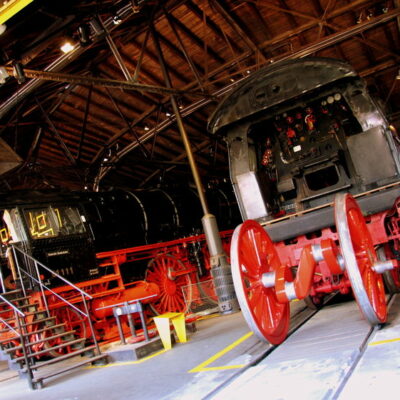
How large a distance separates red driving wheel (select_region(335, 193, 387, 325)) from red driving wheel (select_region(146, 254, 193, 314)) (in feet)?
23.2

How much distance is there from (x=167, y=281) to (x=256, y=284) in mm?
7253

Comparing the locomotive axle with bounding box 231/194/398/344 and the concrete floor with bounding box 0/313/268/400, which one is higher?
the locomotive axle with bounding box 231/194/398/344

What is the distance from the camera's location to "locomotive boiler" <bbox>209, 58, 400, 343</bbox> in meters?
4.04

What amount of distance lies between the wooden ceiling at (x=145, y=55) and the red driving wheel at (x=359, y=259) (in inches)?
136

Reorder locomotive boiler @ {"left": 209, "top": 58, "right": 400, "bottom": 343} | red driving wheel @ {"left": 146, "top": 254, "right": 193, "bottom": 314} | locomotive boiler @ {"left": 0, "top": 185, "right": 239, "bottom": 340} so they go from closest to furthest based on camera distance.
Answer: locomotive boiler @ {"left": 209, "top": 58, "right": 400, "bottom": 343} < locomotive boiler @ {"left": 0, "top": 185, "right": 239, "bottom": 340} < red driving wheel @ {"left": 146, "top": 254, "right": 193, "bottom": 314}

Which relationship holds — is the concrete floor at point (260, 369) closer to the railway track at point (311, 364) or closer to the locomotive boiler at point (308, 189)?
the railway track at point (311, 364)

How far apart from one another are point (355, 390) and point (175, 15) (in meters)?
9.90

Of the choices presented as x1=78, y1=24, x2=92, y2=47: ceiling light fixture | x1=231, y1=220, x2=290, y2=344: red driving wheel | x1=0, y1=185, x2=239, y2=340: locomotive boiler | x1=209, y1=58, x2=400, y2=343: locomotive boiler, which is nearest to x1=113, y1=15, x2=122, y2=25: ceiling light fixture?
x1=78, y1=24, x2=92, y2=47: ceiling light fixture

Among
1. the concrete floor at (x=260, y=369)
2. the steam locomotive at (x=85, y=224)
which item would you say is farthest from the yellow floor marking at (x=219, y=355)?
the steam locomotive at (x=85, y=224)

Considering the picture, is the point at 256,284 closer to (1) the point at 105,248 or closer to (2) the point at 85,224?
(2) the point at 85,224

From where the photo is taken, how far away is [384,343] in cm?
333

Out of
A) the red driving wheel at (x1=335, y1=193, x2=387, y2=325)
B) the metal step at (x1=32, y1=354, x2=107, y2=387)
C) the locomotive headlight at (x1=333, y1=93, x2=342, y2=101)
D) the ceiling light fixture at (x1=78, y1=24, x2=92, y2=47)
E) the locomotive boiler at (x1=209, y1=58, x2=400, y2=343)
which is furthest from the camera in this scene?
the ceiling light fixture at (x1=78, y1=24, x2=92, y2=47)

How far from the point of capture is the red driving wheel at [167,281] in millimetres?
11000

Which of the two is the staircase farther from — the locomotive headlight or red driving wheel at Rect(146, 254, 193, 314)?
the locomotive headlight
